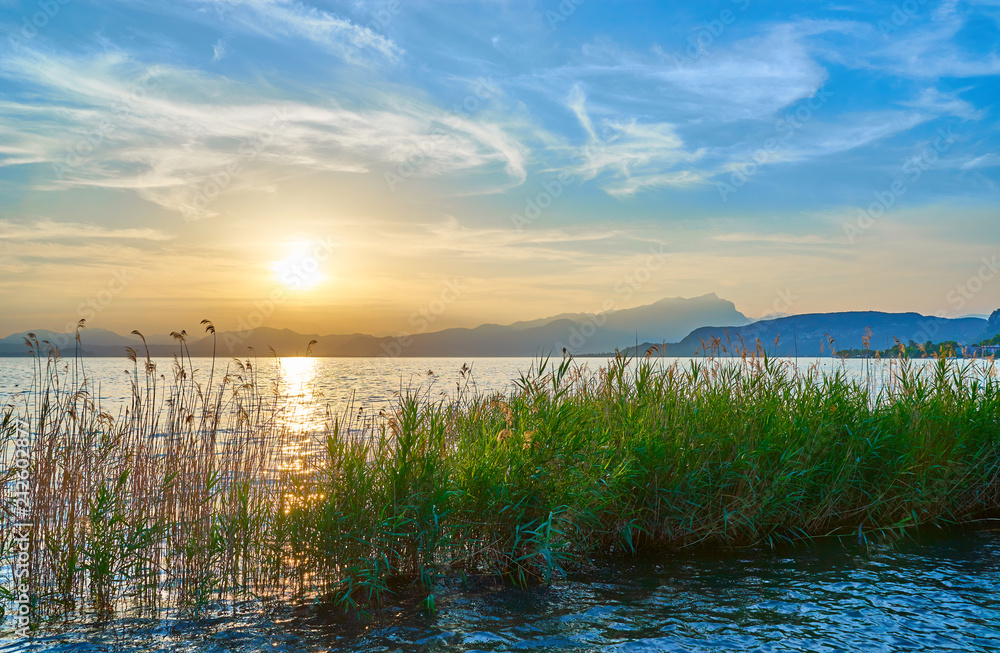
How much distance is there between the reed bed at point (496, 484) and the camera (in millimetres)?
7785

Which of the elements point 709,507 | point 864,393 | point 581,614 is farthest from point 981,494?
point 581,614

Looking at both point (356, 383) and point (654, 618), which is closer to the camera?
point (654, 618)

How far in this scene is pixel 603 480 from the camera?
342 inches

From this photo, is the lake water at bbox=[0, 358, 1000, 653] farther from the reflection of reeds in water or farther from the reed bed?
the reflection of reeds in water

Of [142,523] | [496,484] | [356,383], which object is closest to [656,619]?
[496,484]

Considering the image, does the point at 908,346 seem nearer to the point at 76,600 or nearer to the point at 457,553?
the point at 457,553

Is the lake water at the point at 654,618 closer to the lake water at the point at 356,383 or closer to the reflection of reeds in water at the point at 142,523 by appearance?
the reflection of reeds in water at the point at 142,523

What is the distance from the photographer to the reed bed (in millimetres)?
7785

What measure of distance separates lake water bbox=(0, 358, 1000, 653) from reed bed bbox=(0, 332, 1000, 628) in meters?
0.45

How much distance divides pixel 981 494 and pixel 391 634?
1152cm

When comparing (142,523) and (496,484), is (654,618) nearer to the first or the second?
(496,484)

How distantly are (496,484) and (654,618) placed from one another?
8.14 feet

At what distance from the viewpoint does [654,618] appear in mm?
7453

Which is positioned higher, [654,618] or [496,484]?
[496,484]
